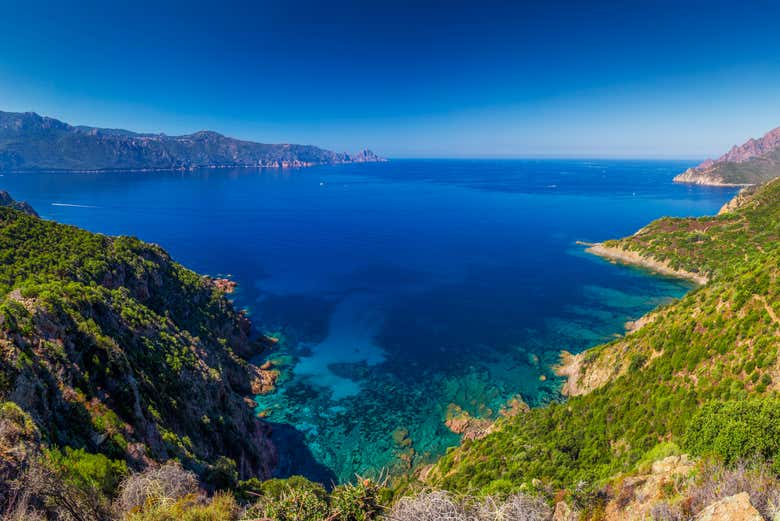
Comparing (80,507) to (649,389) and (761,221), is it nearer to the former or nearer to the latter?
(649,389)

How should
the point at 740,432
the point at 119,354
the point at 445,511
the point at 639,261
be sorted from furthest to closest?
the point at 639,261 → the point at 119,354 → the point at 740,432 → the point at 445,511

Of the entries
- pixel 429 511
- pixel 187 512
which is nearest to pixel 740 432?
pixel 429 511

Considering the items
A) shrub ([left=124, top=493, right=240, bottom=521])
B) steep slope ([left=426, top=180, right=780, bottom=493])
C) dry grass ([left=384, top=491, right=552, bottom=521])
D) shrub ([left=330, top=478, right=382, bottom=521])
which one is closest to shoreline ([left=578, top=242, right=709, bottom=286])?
steep slope ([left=426, top=180, right=780, bottom=493])

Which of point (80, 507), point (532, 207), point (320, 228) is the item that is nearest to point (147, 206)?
point (320, 228)

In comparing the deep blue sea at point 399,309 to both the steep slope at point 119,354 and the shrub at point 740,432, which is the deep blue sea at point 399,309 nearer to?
the steep slope at point 119,354

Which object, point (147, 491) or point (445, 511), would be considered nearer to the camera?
point (445, 511)

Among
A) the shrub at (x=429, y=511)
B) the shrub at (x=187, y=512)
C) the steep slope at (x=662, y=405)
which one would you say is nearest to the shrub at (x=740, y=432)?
A: the steep slope at (x=662, y=405)

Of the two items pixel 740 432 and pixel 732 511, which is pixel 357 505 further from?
pixel 740 432
